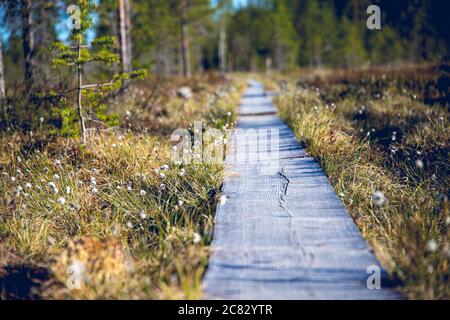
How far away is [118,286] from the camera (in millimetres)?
2590

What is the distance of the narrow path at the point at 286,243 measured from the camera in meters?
2.48

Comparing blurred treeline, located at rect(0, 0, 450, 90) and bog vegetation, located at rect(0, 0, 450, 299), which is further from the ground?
blurred treeline, located at rect(0, 0, 450, 90)

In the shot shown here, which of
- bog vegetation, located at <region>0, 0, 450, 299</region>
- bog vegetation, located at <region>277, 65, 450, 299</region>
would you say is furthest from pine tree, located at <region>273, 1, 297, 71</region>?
bog vegetation, located at <region>277, 65, 450, 299</region>

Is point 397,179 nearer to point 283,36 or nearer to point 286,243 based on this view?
point 286,243

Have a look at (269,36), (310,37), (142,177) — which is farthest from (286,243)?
(310,37)

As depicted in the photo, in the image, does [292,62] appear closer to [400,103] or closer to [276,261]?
[400,103]

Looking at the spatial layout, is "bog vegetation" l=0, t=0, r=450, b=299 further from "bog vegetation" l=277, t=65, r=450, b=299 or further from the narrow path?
the narrow path

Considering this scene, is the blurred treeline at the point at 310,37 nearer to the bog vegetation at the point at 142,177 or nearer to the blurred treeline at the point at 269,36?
the blurred treeline at the point at 269,36

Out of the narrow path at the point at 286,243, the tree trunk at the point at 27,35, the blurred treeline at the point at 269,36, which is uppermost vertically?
the blurred treeline at the point at 269,36

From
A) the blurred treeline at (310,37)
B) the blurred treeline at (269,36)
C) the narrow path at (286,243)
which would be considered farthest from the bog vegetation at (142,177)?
the blurred treeline at (310,37)

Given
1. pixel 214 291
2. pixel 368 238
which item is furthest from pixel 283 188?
pixel 214 291

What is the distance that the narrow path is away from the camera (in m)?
2.48

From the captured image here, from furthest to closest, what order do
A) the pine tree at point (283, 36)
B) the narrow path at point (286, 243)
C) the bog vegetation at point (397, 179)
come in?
the pine tree at point (283, 36) < the bog vegetation at point (397, 179) < the narrow path at point (286, 243)

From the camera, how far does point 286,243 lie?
3029mm
